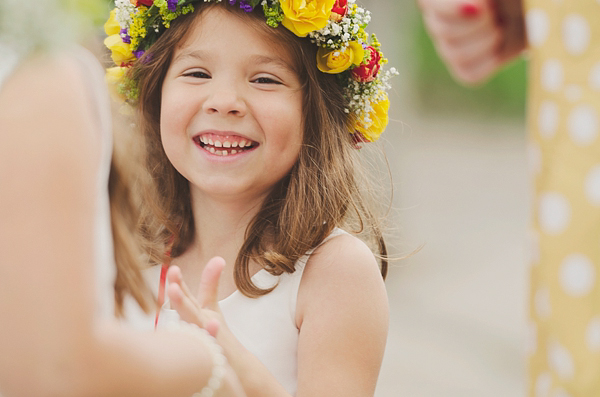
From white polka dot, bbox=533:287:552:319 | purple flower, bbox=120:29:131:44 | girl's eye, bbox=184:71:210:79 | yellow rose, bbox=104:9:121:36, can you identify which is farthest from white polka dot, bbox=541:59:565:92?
yellow rose, bbox=104:9:121:36

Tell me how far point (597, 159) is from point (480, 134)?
15288 millimetres

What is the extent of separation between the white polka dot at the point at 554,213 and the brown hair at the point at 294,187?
1.26m

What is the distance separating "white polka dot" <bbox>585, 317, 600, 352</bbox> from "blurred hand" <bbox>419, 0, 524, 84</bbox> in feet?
1.44

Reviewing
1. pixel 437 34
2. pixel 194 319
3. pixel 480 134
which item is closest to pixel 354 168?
pixel 194 319

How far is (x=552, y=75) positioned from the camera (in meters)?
0.93

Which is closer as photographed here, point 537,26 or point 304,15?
point 537,26

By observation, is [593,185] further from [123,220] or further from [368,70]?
[368,70]

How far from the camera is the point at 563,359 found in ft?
2.93

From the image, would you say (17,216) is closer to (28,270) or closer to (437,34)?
(28,270)

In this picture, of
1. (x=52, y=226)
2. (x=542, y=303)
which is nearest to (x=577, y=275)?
(x=542, y=303)

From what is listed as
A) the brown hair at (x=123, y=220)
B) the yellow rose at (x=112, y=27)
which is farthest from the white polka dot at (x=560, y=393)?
the yellow rose at (x=112, y=27)

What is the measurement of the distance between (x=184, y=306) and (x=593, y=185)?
0.88 m

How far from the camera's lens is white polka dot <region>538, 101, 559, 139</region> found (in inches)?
36.4

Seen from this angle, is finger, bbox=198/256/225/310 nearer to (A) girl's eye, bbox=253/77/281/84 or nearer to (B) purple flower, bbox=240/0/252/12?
(A) girl's eye, bbox=253/77/281/84
